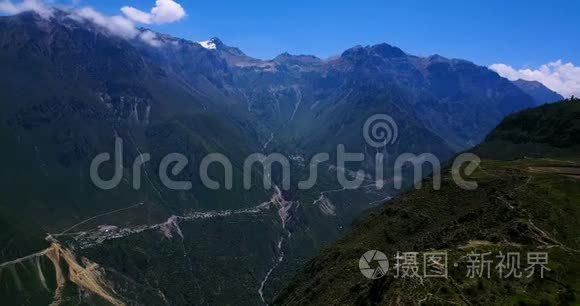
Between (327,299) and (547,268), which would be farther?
(327,299)

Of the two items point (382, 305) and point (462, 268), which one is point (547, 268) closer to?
point (462, 268)

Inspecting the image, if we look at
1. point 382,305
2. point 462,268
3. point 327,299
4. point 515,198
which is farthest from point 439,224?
point 382,305

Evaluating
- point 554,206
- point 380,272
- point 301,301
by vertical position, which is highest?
point 554,206

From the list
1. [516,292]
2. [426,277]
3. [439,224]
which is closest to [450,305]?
[426,277]

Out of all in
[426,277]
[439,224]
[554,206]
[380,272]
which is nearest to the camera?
[426,277]

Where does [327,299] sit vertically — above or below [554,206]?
below

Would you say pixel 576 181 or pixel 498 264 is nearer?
pixel 498 264

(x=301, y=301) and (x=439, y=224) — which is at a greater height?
(x=439, y=224)

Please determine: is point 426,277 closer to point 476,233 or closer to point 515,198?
point 476,233

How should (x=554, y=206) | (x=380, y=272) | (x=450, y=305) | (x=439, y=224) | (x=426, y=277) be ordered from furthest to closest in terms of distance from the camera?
(x=439, y=224) < (x=554, y=206) < (x=380, y=272) < (x=426, y=277) < (x=450, y=305)
